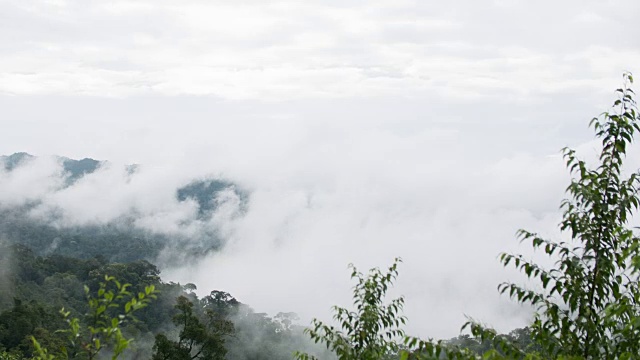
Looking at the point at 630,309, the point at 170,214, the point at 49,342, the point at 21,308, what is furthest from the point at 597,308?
the point at 170,214

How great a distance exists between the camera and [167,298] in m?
58.3

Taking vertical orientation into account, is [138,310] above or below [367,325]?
below

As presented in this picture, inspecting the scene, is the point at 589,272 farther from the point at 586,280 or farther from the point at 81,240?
the point at 81,240

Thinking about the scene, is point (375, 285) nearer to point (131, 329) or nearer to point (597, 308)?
point (597, 308)

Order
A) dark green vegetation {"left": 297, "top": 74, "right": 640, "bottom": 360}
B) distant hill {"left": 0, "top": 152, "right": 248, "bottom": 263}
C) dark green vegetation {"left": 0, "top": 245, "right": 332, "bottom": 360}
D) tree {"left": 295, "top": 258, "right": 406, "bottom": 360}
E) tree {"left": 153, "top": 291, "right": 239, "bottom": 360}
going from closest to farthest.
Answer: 1. dark green vegetation {"left": 297, "top": 74, "right": 640, "bottom": 360}
2. tree {"left": 295, "top": 258, "right": 406, "bottom": 360}
3. tree {"left": 153, "top": 291, "right": 239, "bottom": 360}
4. dark green vegetation {"left": 0, "top": 245, "right": 332, "bottom": 360}
5. distant hill {"left": 0, "top": 152, "right": 248, "bottom": 263}

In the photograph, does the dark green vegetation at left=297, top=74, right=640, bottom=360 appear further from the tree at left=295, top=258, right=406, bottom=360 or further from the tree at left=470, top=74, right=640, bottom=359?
the tree at left=295, top=258, right=406, bottom=360

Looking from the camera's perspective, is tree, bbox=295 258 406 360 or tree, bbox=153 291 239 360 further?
tree, bbox=153 291 239 360

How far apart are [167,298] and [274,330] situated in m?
11.2

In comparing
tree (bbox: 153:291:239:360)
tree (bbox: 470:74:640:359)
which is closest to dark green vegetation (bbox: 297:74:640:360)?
tree (bbox: 470:74:640:359)

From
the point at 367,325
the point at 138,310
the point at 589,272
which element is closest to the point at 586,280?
the point at 589,272

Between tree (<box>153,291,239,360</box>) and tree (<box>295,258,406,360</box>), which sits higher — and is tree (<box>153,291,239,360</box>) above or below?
below

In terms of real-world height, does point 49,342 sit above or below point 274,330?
below

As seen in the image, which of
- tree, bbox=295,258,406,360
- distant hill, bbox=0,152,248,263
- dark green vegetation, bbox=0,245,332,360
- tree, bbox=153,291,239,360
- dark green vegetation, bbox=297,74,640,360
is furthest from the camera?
distant hill, bbox=0,152,248,263

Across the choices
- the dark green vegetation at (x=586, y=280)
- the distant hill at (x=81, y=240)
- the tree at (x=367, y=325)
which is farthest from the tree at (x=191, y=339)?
the distant hill at (x=81, y=240)
